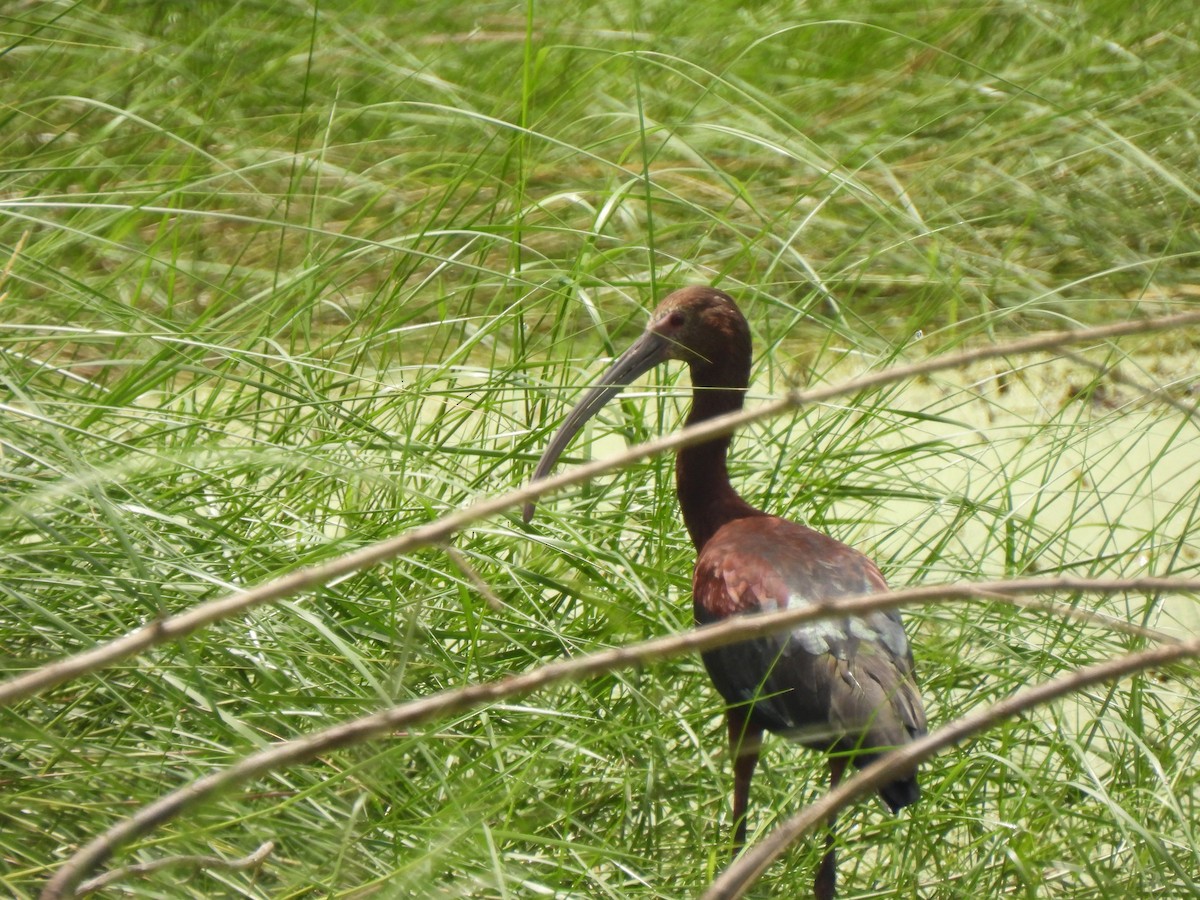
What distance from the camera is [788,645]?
5.91 feet

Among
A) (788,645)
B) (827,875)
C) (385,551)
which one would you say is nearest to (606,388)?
(788,645)

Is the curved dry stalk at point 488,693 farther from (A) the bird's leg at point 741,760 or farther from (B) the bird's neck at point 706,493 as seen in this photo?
(B) the bird's neck at point 706,493

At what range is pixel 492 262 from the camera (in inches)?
135

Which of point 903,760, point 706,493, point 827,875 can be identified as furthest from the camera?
point 706,493

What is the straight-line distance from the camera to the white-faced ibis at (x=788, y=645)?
173 cm

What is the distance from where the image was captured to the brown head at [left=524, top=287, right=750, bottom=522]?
7.25 feet

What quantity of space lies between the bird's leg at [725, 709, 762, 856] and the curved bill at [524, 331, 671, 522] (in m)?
0.37

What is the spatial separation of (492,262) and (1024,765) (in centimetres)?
183

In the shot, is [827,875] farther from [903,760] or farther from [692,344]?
[903,760]

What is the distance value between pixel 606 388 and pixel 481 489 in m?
0.22

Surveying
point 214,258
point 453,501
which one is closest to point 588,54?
point 214,258

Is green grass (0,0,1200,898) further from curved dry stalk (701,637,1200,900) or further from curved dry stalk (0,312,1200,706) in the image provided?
curved dry stalk (701,637,1200,900)

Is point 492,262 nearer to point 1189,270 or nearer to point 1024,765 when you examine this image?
point 1189,270

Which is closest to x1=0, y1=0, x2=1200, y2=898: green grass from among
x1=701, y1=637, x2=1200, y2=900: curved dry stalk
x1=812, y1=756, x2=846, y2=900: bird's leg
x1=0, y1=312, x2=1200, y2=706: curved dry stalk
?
x1=812, y1=756, x2=846, y2=900: bird's leg
